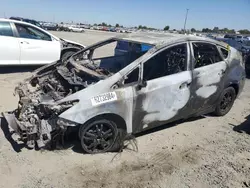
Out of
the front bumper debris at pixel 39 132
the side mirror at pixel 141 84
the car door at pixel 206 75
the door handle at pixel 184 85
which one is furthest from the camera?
the car door at pixel 206 75

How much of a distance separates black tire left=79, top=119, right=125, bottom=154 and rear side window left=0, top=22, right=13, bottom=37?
5.75 metres

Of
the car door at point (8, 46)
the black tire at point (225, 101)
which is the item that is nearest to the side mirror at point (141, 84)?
the black tire at point (225, 101)

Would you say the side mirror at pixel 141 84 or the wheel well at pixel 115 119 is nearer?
the wheel well at pixel 115 119

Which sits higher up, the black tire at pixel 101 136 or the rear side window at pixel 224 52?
the rear side window at pixel 224 52

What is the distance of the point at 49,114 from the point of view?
3.86m

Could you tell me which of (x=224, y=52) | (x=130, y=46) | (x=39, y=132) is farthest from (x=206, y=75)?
(x=39, y=132)

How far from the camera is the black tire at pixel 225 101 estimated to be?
18.9ft

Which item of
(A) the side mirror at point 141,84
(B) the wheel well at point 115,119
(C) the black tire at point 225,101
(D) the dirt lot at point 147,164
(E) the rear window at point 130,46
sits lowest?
(D) the dirt lot at point 147,164

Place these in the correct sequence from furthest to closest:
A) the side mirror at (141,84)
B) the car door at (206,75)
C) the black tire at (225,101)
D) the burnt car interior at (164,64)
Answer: the black tire at (225,101) → the car door at (206,75) → the burnt car interior at (164,64) → the side mirror at (141,84)

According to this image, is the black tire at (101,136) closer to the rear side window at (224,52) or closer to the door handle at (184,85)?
the door handle at (184,85)

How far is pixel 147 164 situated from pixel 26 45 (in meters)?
6.16

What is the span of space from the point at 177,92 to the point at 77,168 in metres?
1.96

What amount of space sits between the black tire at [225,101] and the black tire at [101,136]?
2474 mm

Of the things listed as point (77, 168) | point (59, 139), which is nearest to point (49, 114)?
point (59, 139)
